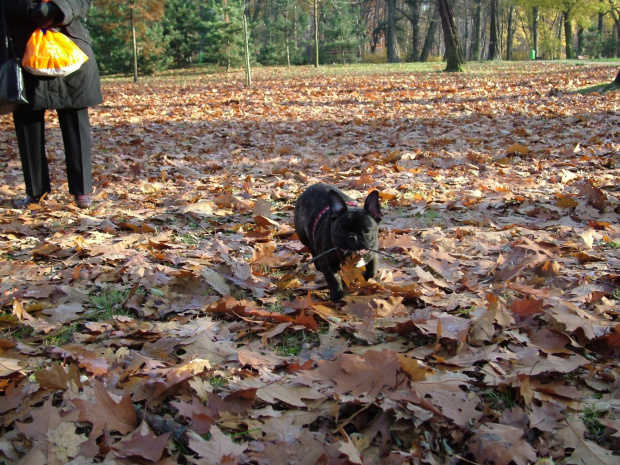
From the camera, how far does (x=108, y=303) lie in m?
3.35

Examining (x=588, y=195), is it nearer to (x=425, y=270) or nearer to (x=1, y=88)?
(x=425, y=270)

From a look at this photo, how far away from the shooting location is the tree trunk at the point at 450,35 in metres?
21.7

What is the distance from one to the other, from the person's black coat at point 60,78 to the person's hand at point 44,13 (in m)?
0.05

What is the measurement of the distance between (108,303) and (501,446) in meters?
2.50

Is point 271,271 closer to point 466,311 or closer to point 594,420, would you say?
point 466,311

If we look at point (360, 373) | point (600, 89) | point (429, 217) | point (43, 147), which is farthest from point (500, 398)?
point (600, 89)

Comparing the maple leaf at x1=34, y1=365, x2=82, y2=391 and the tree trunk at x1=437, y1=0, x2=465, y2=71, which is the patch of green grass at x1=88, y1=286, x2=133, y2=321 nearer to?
the maple leaf at x1=34, y1=365, x2=82, y2=391

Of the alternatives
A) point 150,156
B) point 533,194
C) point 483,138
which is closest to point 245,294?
point 533,194

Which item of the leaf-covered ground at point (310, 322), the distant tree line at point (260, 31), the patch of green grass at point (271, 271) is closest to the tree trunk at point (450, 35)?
the distant tree line at point (260, 31)

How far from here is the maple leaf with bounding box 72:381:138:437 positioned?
82.5 inches

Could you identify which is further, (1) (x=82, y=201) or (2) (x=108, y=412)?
(1) (x=82, y=201)

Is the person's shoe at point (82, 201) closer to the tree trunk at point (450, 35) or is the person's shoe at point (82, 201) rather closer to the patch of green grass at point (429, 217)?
the patch of green grass at point (429, 217)

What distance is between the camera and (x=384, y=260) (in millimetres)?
4004

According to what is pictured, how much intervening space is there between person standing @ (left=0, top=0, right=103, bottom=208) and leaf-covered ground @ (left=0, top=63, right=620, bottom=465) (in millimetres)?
377
